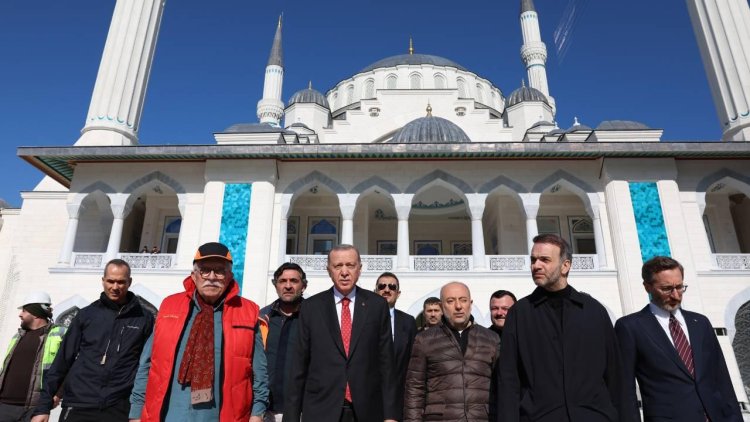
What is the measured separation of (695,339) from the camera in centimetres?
272

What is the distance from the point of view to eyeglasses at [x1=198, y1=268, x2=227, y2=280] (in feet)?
7.97

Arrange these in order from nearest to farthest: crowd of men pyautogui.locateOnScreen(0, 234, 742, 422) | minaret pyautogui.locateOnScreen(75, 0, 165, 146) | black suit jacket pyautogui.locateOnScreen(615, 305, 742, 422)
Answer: crowd of men pyautogui.locateOnScreen(0, 234, 742, 422)
black suit jacket pyautogui.locateOnScreen(615, 305, 742, 422)
minaret pyautogui.locateOnScreen(75, 0, 165, 146)

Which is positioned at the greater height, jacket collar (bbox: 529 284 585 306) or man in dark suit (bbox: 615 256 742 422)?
jacket collar (bbox: 529 284 585 306)

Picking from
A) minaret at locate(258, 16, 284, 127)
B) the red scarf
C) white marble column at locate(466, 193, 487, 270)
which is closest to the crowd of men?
the red scarf

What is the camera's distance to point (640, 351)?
2740mm

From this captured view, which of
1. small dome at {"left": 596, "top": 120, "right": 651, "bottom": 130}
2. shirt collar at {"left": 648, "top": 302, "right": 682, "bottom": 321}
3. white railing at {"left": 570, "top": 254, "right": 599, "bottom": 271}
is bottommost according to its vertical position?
shirt collar at {"left": 648, "top": 302, "right": 682, "bottom": 321}

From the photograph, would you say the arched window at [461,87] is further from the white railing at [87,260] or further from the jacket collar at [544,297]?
the jacket collar at [544,297]

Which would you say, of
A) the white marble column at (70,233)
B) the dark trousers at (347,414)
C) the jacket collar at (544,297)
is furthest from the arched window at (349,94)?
the dark trousers at (347,414)

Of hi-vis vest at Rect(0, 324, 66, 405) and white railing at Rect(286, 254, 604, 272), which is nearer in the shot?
hi-vis vest at Rect(0, 324, 66, 405)

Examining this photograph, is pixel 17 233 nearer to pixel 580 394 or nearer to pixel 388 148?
pixel 388 148

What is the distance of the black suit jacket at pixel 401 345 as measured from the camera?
2661 millimetres

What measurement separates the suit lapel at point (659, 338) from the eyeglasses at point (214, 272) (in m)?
2.50

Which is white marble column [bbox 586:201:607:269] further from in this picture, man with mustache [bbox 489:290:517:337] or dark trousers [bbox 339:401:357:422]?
dark trousers [bbox 339:401:357:422]

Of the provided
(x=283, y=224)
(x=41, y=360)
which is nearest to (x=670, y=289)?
(x=41, y=360)
